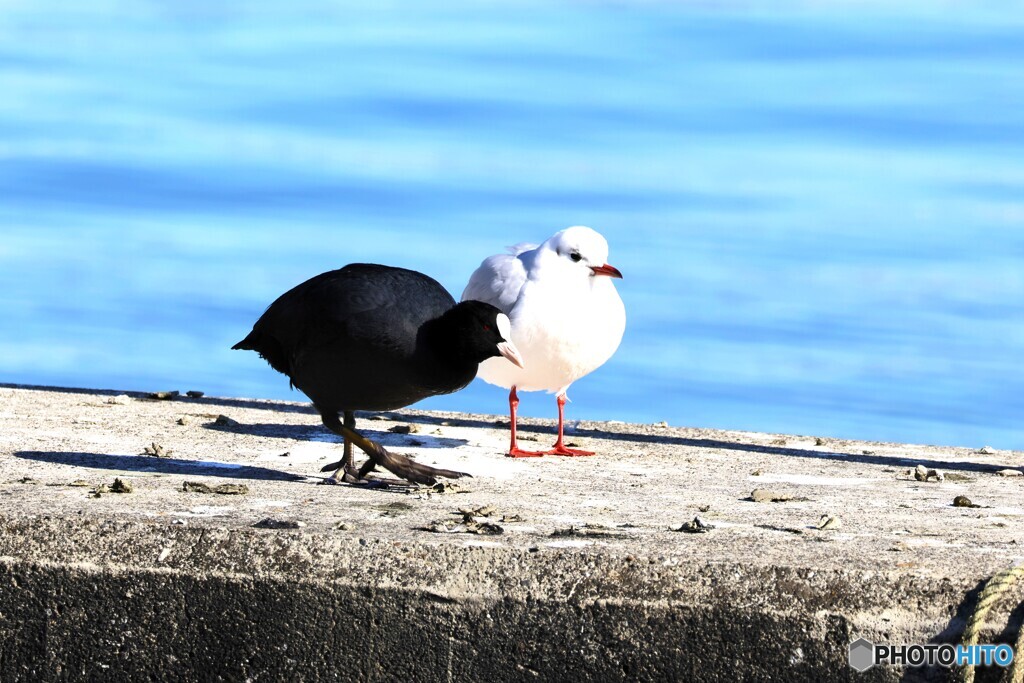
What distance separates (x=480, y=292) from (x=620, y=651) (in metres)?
3.87

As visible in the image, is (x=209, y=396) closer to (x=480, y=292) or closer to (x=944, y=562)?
(x=480, y=292)

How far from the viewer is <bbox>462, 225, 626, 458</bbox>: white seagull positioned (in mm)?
8117

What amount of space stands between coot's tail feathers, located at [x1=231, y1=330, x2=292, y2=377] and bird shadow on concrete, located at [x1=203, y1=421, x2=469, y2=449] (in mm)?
1531

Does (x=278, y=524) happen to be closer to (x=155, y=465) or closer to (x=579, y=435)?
(x=155, y=465)

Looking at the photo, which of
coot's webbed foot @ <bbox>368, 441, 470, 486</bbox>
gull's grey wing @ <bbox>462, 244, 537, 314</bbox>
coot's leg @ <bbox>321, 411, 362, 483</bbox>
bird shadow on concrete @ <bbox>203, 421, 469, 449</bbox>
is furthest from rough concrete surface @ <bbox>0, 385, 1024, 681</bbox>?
gull's grey wing @ <bbox>462, 244, 537, 314</bbox>

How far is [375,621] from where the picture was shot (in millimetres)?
5051

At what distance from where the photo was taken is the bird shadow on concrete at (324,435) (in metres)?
8.39

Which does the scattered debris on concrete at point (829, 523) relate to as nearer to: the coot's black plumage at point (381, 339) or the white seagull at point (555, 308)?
the coot's black plumage at point (381, 339)

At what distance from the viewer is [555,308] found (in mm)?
8141

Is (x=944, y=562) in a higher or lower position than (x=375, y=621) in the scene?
higher

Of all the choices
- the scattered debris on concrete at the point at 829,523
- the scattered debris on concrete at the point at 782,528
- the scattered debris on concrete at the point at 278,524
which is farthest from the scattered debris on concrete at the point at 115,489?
the scattered debris on concrete at the point at 829,523

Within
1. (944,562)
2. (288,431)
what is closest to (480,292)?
(288,431)

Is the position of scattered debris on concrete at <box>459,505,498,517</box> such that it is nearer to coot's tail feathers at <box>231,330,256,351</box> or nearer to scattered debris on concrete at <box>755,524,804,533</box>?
scattered debris on concrete at <box>755,524,804,533</box>
